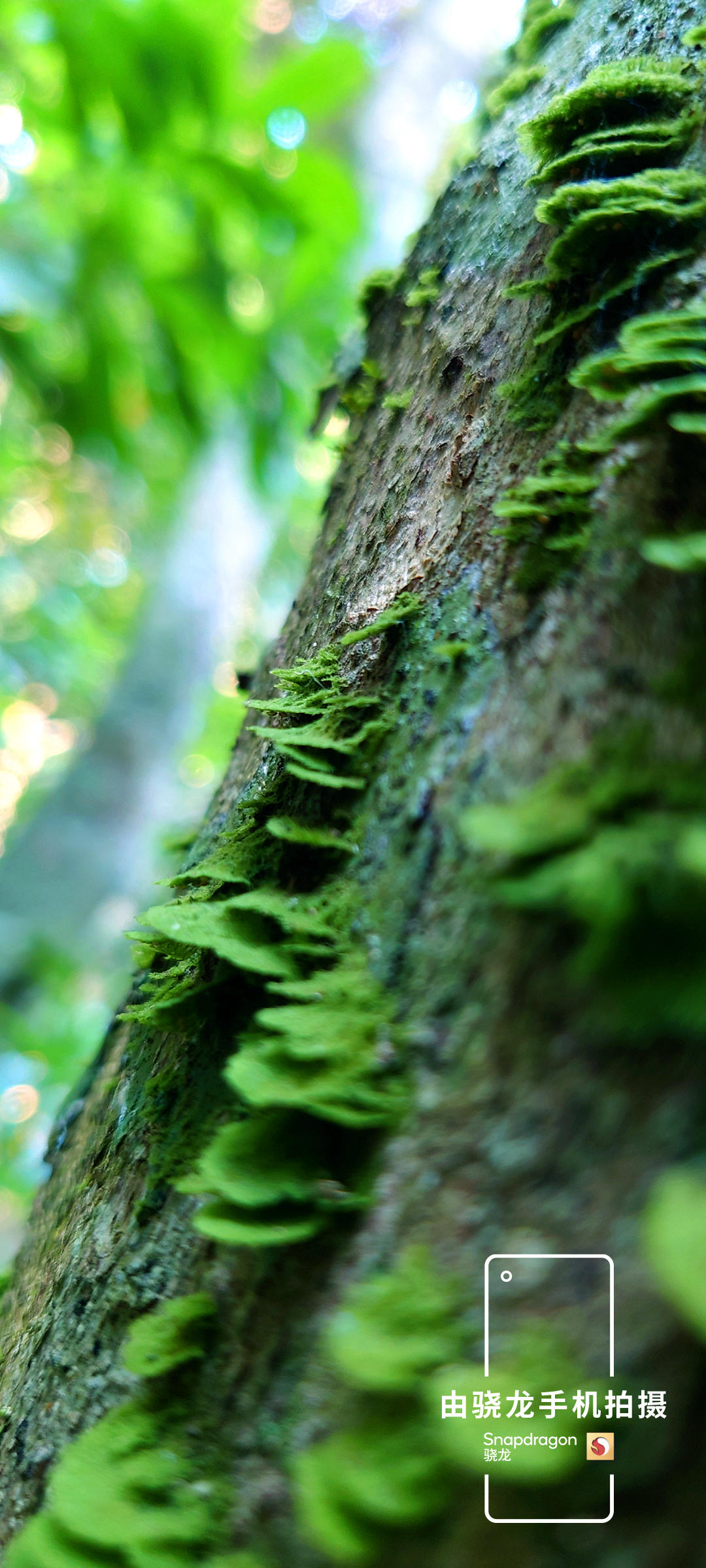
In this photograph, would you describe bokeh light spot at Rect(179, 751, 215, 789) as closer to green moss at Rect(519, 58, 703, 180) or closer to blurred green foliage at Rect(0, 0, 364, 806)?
blurred green foliage at Rect(0, 0, 364, 806)

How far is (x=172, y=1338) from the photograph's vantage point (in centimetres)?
97

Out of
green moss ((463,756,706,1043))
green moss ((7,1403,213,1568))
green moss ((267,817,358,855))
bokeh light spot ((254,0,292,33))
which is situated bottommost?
green moss ((7,1403,213,1568))

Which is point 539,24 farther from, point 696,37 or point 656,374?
point 656,374

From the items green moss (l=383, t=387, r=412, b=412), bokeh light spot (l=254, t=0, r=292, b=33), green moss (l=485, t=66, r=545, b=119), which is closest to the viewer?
green moss (l=383, t=387, r=412, b=412)

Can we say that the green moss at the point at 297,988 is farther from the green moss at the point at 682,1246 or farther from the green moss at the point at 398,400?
the green moss at the point at 398,400

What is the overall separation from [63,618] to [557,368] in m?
7.01

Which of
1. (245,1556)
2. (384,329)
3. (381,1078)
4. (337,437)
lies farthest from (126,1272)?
(384,329)

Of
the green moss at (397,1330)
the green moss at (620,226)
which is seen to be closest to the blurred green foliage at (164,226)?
the green moss at (620,226)

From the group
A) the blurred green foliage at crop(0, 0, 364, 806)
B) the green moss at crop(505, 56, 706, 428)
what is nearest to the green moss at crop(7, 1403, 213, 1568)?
the green moss at crop(505, 56, 706, 428)

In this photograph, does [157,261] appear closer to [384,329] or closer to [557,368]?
[384,329]

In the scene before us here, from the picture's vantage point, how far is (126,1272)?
112 cm

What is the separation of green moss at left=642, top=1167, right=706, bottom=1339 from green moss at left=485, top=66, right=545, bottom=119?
1.96 meters

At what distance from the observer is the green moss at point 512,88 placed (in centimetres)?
173

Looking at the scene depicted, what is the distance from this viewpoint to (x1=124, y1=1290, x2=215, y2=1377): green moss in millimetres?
952
